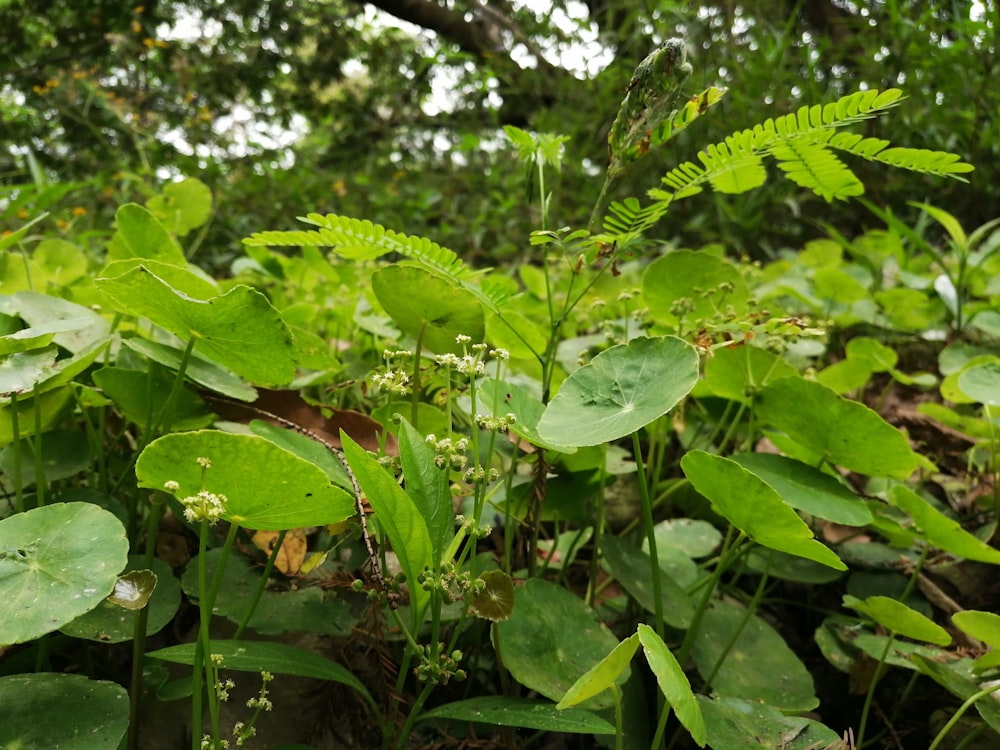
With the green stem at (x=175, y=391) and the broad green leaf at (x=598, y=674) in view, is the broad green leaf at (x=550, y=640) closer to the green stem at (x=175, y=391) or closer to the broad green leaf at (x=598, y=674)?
the broad green leaf at (x=598, y=674)

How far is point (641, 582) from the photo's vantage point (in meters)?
0.70

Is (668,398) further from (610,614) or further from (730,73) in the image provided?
(730,73)

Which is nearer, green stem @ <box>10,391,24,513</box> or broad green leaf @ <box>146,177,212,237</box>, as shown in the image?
green stem @ <box>10,391,24,513</box>

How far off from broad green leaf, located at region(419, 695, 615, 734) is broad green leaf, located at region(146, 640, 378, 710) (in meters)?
0.08

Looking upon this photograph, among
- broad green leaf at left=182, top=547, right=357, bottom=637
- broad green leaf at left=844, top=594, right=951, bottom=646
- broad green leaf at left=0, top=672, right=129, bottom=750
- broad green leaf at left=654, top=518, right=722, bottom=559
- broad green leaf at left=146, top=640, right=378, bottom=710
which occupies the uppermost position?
broad green leaf at left=844, top=594, right=951, bottom=646

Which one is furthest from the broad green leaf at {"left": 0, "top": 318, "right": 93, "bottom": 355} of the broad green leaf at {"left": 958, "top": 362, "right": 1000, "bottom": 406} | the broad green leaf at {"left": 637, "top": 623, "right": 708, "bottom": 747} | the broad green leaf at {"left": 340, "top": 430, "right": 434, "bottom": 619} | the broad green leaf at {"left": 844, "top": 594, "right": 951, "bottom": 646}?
the broad green leaf at {"left": 958, "top": 362, "right": 1000, "bottom": 406}

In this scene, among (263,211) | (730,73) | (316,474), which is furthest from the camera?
(263,211)

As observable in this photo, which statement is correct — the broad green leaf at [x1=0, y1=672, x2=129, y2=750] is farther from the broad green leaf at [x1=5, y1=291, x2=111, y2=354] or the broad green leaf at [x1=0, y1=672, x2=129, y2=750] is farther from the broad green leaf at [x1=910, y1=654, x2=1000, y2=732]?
the broad green leaf at [x1=910, y1=654, x2=1000, y2=732]

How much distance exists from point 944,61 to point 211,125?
3.72 m

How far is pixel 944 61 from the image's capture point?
2031mm

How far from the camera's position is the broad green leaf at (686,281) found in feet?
2.84

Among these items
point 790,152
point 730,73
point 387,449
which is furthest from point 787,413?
point 730,73

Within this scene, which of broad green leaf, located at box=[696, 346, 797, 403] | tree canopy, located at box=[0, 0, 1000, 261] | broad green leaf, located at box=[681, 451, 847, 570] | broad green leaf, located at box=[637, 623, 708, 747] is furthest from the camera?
tree canopy, located at box=[0, 0, 1000, 261]

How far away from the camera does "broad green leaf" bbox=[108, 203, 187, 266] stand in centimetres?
84
